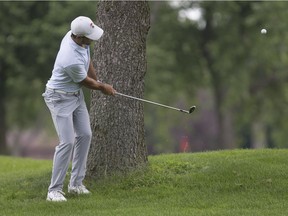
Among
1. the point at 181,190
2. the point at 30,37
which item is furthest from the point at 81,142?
the point at 30,37

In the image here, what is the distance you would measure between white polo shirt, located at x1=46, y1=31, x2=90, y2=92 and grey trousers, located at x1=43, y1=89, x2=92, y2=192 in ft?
0.36

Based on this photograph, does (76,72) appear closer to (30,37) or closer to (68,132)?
(68,132)

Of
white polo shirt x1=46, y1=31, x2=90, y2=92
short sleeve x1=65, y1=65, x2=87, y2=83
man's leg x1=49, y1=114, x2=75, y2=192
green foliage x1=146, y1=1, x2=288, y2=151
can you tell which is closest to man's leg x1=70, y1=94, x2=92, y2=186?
man's leg x1=49, y1=114, x2=75, y2=192

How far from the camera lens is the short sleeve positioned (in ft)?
28.4

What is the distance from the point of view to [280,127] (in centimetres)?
3781

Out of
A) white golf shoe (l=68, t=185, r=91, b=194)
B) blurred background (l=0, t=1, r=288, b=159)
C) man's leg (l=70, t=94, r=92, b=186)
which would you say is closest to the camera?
man's leg (l=70, t=94, r=92, b=186)

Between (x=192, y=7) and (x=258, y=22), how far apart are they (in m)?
3.39

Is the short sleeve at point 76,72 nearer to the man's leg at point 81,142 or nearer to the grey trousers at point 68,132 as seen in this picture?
the grey trousers at point 68,132

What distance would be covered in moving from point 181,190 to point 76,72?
2.06 m

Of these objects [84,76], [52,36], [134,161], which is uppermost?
[52,36]

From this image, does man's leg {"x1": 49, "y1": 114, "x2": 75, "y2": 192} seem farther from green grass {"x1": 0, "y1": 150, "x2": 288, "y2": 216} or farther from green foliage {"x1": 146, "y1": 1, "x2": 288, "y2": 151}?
green foliage {"x1": 146, "y1": 1, "x2": 288, "y2": 151}

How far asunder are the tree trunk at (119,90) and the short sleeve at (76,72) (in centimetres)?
134

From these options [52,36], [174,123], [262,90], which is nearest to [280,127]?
[262,90]

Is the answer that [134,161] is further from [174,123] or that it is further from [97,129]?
[174,123]
